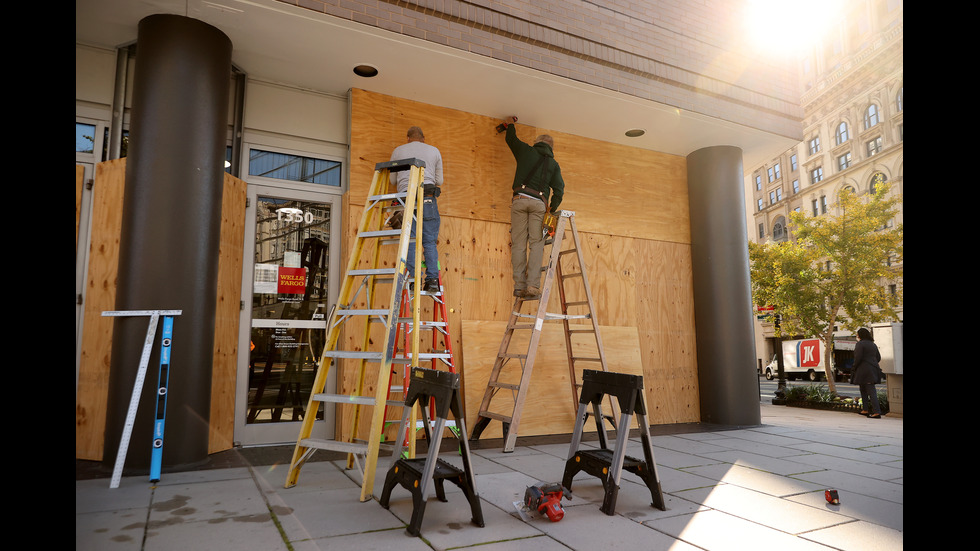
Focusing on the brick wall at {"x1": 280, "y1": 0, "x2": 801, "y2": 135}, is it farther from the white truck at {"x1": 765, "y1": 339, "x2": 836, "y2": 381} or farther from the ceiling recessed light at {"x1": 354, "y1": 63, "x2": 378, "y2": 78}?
the white truck at {"x1": 765, "y1": 339, "x2": 836, "y2": 381}

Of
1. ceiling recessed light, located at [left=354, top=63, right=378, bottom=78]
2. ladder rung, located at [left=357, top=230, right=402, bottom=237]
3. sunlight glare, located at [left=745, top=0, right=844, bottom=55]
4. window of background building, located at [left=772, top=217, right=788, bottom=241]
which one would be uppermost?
window of background building, located at [left=772, top=217, right=788, bottom=241]

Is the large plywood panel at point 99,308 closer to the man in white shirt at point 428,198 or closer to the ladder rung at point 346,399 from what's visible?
the ladder rung at point 346,399

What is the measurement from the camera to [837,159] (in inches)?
1539

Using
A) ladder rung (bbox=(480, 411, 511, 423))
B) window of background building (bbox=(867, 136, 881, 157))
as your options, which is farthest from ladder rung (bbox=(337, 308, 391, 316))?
window of background building (bbox=(867, 136, 881, 157))

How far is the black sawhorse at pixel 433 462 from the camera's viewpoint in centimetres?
305

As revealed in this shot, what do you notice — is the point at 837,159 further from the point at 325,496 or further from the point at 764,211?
the point at 325,496

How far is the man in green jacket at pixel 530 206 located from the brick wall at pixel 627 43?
954mm

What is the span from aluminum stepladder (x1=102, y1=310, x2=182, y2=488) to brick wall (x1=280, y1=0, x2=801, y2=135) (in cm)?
288

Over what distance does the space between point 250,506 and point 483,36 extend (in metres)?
4.66

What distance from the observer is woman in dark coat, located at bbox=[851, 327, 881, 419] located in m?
9.55

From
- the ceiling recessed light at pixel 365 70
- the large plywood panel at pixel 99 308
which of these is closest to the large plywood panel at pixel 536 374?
the ceiling recessed light at pixel 365 70
